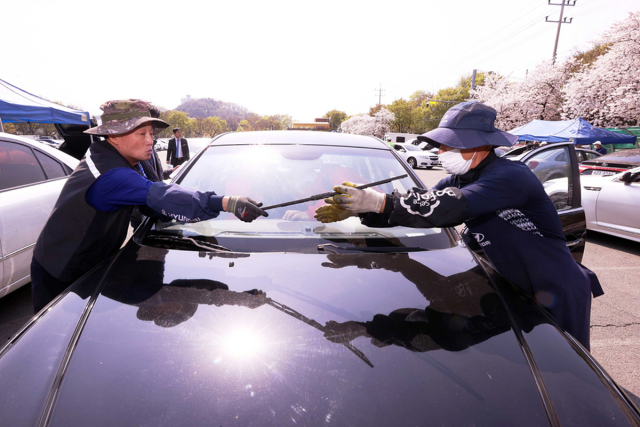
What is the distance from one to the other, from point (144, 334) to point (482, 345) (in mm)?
1078

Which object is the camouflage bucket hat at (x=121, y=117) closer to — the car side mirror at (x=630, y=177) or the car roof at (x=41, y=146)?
the car roof at (x=41, y=146)

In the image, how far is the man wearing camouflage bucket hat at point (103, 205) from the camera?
5.33 feet

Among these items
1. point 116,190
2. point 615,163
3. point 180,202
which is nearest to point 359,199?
point 180,202

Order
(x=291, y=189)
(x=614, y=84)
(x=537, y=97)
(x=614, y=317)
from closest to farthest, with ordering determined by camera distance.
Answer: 1. (x=291, y=189)
2. (x=614, y=317)
3. (x=614, y=84)
4. (x=537, y=97)

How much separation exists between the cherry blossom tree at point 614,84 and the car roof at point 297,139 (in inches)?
917

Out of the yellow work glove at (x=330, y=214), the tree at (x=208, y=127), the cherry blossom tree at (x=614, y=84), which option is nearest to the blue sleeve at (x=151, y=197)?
the yellow work glove at (x=330, y=214)

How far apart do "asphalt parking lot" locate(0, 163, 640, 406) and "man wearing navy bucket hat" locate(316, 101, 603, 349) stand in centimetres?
117

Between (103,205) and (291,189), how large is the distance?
991 mm

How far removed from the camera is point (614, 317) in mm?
3207

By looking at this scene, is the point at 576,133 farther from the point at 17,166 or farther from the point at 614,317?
the point at 17,166

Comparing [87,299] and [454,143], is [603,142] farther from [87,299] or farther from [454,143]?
[87,299]

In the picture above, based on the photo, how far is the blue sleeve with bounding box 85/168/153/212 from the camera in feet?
5.40

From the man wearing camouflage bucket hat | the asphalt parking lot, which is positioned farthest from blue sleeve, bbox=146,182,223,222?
the asphalt parking lot

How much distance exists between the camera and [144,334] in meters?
1.16
